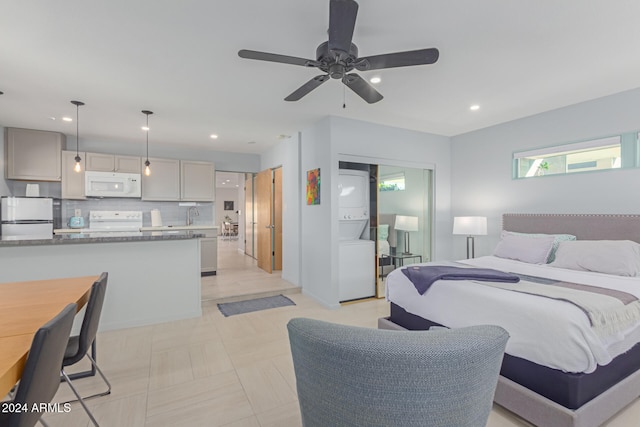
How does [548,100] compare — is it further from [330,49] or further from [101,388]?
[101,388]

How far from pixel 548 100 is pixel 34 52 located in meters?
5.06

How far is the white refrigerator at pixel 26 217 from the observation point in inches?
167

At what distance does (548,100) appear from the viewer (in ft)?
11.2

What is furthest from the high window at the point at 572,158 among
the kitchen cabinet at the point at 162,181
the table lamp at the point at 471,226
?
the kitchen cabinet at the point at 162,181

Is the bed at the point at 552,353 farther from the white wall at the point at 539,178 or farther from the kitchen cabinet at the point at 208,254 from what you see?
the kitchen cabinet at the point at 208,254

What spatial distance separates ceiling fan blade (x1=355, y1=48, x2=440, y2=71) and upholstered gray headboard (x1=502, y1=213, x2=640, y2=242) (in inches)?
115

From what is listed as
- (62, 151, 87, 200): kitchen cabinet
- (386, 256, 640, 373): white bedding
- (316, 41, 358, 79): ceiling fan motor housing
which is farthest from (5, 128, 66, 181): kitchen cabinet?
(386, 256, 640, 373): white bedding

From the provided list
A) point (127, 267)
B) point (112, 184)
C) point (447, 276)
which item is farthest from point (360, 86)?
point (112, 184)

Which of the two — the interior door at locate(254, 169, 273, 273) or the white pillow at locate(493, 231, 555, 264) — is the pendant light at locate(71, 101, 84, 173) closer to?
the interior door at locate(254, 169, 273, 273)

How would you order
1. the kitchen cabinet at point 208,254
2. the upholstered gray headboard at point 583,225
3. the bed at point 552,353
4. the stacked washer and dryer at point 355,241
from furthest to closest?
the kitchen cabinet at point 208,254, the stacked washer and dryer at point 355,241, the upholstered gray headboard at point 583,225, the bed at point 552,353

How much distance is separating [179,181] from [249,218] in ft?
7.78

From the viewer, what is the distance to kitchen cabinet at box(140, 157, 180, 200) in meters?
5.36

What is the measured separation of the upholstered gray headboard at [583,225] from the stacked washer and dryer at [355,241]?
202 centimetres

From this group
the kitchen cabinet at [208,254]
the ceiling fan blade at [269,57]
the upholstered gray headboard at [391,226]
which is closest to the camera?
the ceiling fan blade at [269,57]
